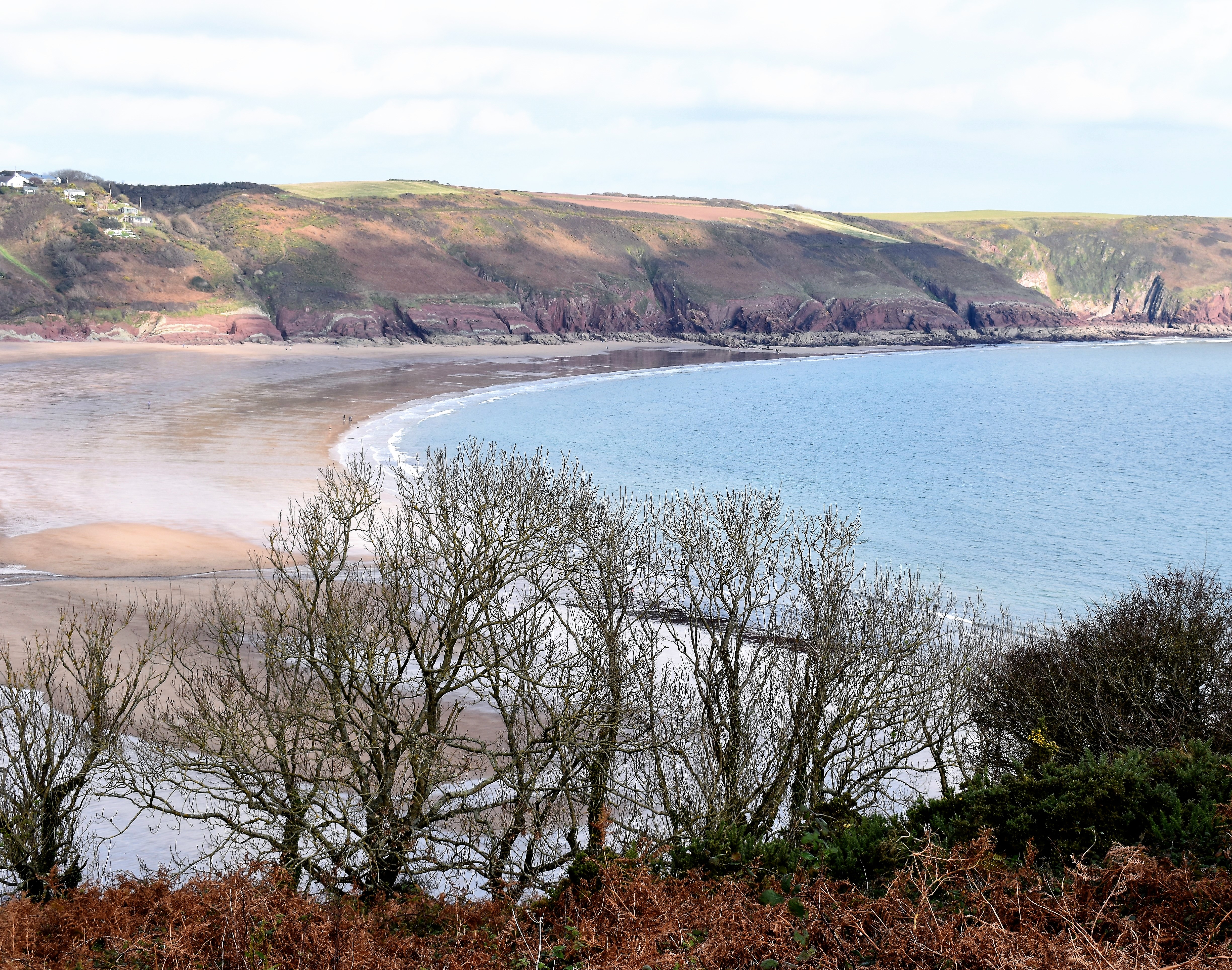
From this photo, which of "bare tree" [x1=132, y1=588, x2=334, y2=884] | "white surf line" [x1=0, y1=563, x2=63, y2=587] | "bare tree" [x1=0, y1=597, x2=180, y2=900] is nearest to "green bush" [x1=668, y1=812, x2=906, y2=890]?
"bare tree" [x1=132, y1=588, x2=334, y2=884]

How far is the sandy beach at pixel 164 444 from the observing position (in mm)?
38969

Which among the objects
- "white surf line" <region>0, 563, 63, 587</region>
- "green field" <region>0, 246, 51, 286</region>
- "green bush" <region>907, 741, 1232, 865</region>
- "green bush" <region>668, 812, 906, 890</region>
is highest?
"green field" <region>0, 246, 51, 286</region>

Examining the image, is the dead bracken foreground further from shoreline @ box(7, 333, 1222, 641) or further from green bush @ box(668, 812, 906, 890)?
shoreline @ box(7, 333, 1222, 641)

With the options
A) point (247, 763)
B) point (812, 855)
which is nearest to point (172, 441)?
point (247, 763)

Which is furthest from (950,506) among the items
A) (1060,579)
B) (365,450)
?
(365,450)

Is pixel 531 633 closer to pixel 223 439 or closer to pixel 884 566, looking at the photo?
pixel 884 566

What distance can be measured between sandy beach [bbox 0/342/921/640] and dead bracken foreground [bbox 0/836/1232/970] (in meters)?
23.1

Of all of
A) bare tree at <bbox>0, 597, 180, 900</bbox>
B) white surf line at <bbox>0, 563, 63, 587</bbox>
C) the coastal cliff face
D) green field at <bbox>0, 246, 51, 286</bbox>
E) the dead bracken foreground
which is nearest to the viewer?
the dead bracken foreground

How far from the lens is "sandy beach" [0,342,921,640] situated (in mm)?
38969

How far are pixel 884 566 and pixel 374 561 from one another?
22807mm

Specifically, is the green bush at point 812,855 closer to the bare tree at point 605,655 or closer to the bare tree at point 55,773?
the bare tree at point 605,655

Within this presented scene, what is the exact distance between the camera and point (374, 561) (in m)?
39.8

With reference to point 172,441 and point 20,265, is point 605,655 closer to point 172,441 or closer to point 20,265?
point 172,441

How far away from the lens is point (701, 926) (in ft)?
30.2
